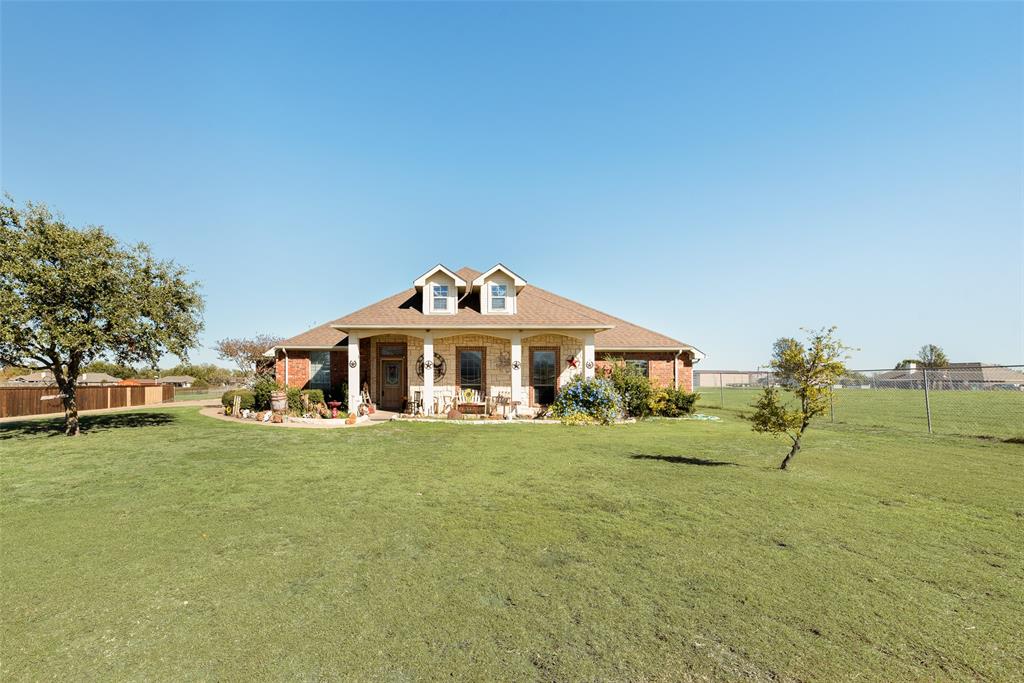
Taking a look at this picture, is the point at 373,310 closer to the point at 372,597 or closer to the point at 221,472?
the point at 221,472

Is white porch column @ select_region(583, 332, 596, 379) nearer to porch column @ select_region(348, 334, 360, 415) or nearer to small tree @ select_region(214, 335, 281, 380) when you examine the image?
porch column @ select_region(348, 334, 360, 415)

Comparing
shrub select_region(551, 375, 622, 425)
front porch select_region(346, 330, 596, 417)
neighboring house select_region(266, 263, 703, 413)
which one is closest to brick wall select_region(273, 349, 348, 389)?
neighboring house select_region(266, 263, 703, 413)

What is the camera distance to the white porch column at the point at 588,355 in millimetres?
18766

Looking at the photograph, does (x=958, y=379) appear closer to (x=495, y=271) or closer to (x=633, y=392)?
(x=633, y=392)

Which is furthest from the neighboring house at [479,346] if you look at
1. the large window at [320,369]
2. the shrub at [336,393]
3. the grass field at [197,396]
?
the grass field at [197,396]

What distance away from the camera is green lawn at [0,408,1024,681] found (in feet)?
9.97

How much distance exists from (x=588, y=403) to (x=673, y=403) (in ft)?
15.7

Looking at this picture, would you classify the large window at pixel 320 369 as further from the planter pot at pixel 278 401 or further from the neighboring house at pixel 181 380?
the neighboring house at pixel 181 380

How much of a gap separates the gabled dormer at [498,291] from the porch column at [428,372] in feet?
9.37

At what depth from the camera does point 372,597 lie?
12.7 ft

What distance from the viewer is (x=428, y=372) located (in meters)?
18.4

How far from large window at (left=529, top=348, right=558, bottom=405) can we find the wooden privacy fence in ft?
64.1

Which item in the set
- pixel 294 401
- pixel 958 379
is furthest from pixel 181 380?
pixel 958 379

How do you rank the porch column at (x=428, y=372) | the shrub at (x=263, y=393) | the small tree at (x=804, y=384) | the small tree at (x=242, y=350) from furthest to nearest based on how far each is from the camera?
the small tree at (x=242, y=350), the shrub at (x=263, y=393), the porch column at (x=428, y=372), the small tree at (x=804, y=384)
